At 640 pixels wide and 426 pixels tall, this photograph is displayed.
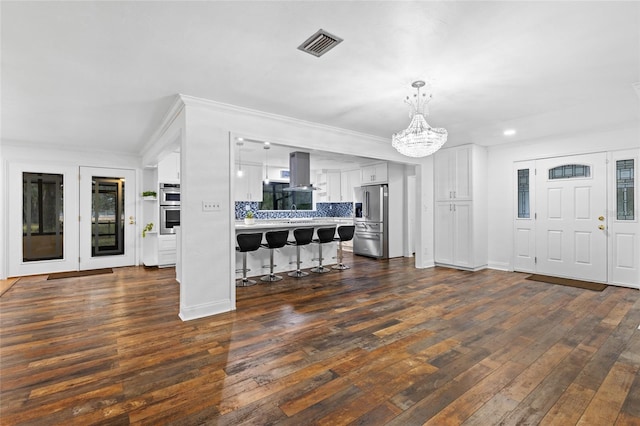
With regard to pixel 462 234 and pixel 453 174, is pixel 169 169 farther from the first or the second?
pixel 462 234

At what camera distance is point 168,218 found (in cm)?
671

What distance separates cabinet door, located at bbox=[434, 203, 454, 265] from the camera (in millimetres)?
6426

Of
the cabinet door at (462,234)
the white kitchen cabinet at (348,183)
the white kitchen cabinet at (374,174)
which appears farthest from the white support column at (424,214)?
the white kitchen cabinet at (348,183)

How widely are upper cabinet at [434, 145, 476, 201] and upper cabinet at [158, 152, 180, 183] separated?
5696 millimetres

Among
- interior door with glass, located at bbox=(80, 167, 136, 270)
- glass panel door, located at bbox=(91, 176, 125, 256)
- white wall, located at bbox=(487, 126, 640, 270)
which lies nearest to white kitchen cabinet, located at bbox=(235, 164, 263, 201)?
interior door with glass, located at bbox=(80, 167, 136, 270)

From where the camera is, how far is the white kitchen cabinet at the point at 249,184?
316 inches

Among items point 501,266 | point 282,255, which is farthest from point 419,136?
point 501,266

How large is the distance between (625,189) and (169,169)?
332 inches

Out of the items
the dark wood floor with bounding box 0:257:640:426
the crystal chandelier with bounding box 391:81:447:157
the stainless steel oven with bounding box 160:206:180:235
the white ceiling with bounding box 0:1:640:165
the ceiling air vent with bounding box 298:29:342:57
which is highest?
the white ceiling with bounding box 0:1:640:165

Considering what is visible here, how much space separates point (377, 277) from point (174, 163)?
4974 mm

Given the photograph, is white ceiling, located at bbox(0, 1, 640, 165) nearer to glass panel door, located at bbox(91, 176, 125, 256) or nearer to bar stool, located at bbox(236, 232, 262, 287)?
bar stool, located at bbox(236, 232, 262, 287)

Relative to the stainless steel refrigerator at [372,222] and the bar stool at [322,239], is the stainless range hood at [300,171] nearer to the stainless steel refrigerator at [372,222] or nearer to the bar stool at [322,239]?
the bar stool at [322,239]

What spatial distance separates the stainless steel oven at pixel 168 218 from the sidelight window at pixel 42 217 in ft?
6.04

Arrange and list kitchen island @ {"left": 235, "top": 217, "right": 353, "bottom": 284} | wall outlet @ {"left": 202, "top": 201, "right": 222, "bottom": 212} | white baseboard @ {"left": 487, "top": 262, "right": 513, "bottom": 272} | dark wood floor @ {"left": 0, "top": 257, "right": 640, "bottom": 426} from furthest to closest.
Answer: white baseboard @ {"left": 487, "top": 262, "right": 513, "bottom": 272} < kitchen island @ {"left": 235, "top": 217, "right": 353, "bottom": 284} < wall outlet @ {"left": 202, "top": 201, "right": 222, "bottom": 212} < dark wood floor @ {"left": 0, "top": 257, "right": 640, "bottom": 426}
